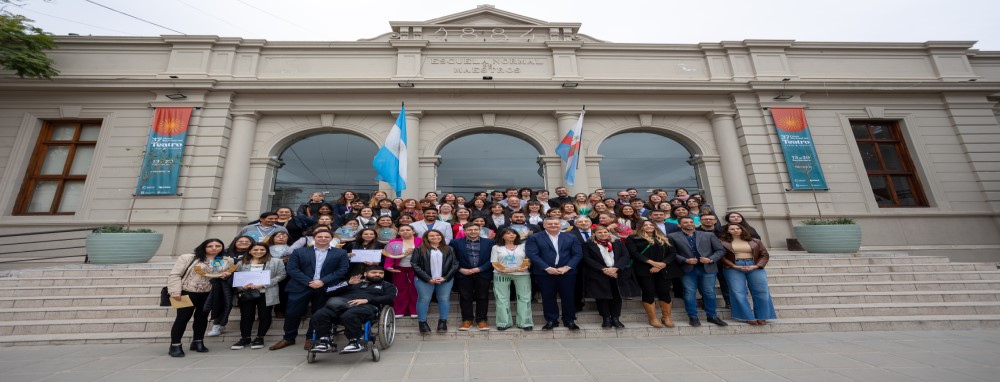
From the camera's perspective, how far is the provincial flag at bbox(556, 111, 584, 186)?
8180 millimetres

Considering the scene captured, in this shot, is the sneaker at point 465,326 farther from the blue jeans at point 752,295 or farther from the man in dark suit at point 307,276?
the blue jeans at point 752,295

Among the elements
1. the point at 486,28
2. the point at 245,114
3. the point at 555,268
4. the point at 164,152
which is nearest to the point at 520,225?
the point at 555,268

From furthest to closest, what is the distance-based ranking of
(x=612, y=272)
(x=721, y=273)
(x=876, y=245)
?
(x=876, y=245) → (x=721, y=273) → (x=612, y=272)

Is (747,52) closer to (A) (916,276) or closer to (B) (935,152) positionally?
(B) (935,152)

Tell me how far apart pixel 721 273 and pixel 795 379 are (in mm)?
2382

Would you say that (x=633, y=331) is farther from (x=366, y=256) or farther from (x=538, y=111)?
(x=538, y=111)

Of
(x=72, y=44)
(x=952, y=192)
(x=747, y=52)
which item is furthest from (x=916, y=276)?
(x=72, y=44)

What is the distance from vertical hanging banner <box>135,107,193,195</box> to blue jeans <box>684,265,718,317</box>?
37.7ft

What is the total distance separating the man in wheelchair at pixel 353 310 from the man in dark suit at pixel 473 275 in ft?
3.29

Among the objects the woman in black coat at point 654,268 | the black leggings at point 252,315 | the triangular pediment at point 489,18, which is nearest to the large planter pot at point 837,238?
the woman in black coat at point 654,268

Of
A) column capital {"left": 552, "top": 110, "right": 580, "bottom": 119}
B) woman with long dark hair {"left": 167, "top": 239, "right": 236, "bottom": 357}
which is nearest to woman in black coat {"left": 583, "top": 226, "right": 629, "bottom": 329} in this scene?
woman with long dark hair {"left": 167, "top": 239, "right": 236, "bottom": 357}

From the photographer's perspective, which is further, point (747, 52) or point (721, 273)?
point (747, 52)

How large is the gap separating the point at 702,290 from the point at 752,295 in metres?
0.65

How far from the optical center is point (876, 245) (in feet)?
28.8
